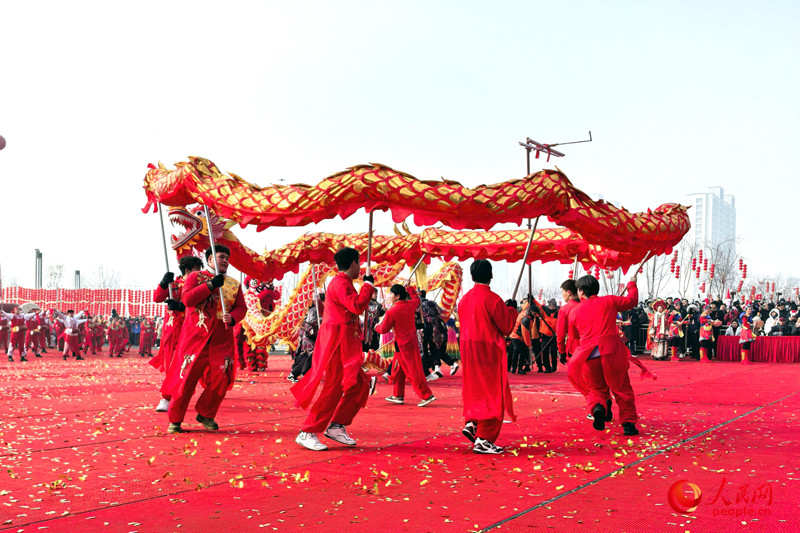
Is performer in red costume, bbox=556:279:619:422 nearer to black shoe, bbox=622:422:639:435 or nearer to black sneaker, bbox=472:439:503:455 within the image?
black shoe, bbox=622:422:639:435

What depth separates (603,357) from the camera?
6.18 m

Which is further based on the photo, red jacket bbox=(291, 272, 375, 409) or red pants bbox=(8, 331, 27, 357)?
red pants bbox=(8, 331, 27, 357)

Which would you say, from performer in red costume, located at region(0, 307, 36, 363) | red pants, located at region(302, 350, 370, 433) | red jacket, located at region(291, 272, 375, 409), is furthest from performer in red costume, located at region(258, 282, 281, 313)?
red pants, located at region(302, 350, 370, 433)

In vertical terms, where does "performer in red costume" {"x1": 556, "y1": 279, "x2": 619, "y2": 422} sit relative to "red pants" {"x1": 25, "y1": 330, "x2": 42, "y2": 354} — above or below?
above

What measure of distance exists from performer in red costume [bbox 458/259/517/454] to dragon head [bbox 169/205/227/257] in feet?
16.5

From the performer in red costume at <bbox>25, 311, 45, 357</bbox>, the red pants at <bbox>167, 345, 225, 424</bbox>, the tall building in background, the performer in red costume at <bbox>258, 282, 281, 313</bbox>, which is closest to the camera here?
the red pants at <bbox>167, 345, 225, 424</bbox>

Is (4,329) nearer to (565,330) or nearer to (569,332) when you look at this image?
(565,330)

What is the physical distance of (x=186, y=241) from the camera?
9.69 meters

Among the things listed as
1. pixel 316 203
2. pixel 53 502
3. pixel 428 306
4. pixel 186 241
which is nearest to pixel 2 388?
pixel 186 241

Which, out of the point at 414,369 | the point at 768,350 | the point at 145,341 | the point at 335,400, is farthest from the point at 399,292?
the point at 145,341

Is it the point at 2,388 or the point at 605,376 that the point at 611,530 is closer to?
the point at 605,376

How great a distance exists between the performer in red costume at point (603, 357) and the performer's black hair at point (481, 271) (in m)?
1.23

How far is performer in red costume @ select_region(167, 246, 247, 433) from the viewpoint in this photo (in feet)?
19.3

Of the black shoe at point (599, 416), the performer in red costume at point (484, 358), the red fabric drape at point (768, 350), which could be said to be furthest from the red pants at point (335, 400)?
the red fabric drape at point (768, 350)
